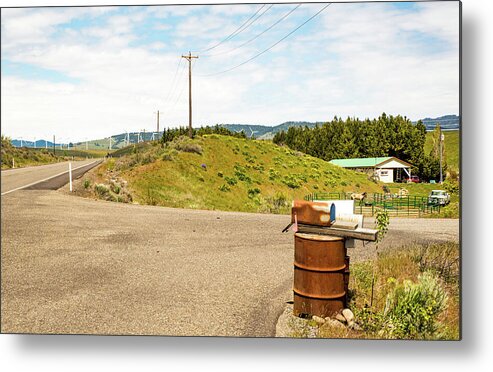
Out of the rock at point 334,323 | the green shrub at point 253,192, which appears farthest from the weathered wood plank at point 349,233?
the green shrub at point 253,192

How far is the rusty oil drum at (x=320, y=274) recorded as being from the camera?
5348 mm

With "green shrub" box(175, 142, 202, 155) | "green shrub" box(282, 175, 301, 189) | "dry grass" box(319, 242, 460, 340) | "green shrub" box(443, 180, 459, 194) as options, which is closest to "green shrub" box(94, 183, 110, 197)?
"green shrub" box(282, 175, 301, 189)

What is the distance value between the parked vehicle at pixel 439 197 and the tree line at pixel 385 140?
34 cm

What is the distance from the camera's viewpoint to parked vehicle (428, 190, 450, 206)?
7.03 meters

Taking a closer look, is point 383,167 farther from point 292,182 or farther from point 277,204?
point 277,204

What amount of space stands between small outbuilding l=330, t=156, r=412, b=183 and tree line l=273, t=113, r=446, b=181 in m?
0.22

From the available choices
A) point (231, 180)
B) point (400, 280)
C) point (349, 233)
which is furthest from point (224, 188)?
point (349, 233)

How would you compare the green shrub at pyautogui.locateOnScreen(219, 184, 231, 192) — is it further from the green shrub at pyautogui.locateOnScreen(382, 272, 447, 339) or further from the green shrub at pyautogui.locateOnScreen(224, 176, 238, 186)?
the green shrub at pyautogui.locateOnScreen(382, 272, 447, 339)

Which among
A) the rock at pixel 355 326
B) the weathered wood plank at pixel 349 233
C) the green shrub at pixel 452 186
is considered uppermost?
the green shrub at pixel 452 186

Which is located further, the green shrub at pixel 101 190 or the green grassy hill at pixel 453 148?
the green shrub at pixel 101 190

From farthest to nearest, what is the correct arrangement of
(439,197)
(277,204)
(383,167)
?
(277,204) < (383,167) < (439,197)

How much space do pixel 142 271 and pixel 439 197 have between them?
20.2 ft

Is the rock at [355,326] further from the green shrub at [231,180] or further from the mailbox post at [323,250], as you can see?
the green shrub at [231,180]

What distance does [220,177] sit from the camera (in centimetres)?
1933
